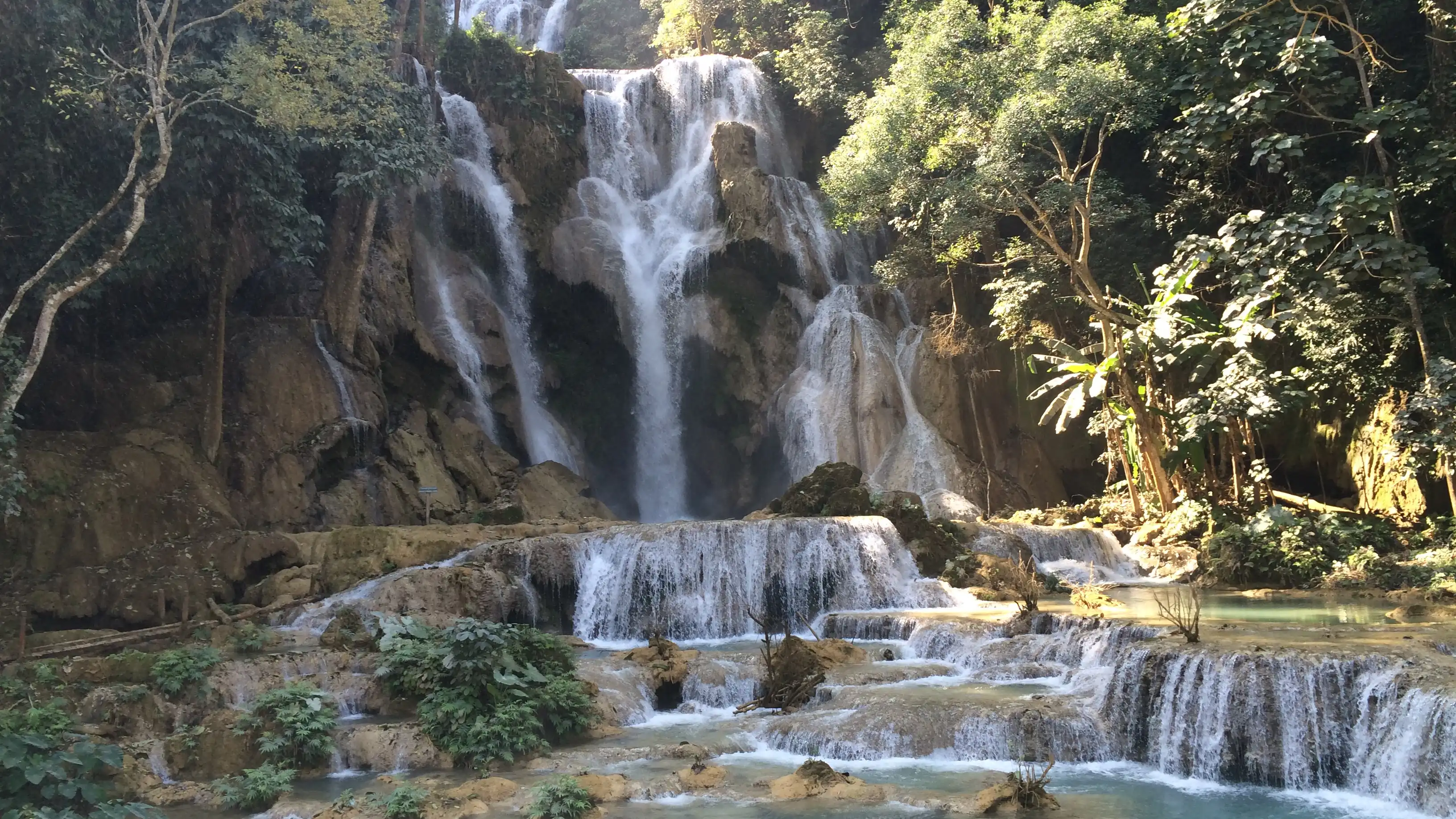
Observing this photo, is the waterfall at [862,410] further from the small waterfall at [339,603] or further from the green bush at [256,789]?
the green bush at [256,789]

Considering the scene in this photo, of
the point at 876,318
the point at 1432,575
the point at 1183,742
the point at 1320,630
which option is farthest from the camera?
the point at 876,318

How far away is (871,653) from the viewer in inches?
465

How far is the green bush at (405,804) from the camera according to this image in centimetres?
742

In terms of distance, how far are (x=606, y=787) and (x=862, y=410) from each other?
646 inches

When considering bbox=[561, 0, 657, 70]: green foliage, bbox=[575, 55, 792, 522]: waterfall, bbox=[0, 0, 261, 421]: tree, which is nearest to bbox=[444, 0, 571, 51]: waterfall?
bbox=[561, 0, 657, 70]: green foliage

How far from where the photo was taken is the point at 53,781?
271 inches

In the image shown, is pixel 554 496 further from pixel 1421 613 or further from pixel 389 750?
pixel 1421 613

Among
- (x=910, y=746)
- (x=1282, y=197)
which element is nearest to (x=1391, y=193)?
(x=1282, y=197)

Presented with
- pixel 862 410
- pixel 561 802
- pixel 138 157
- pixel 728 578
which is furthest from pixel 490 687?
pixel 862 410

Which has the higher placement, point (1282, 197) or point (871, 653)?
point (1282, 197)

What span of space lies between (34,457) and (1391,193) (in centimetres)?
1909

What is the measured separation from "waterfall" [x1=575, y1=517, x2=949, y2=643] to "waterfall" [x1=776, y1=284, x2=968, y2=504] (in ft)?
24.7

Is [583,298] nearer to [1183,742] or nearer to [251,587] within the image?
[251,587]

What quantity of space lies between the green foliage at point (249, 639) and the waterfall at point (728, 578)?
14.4ft
